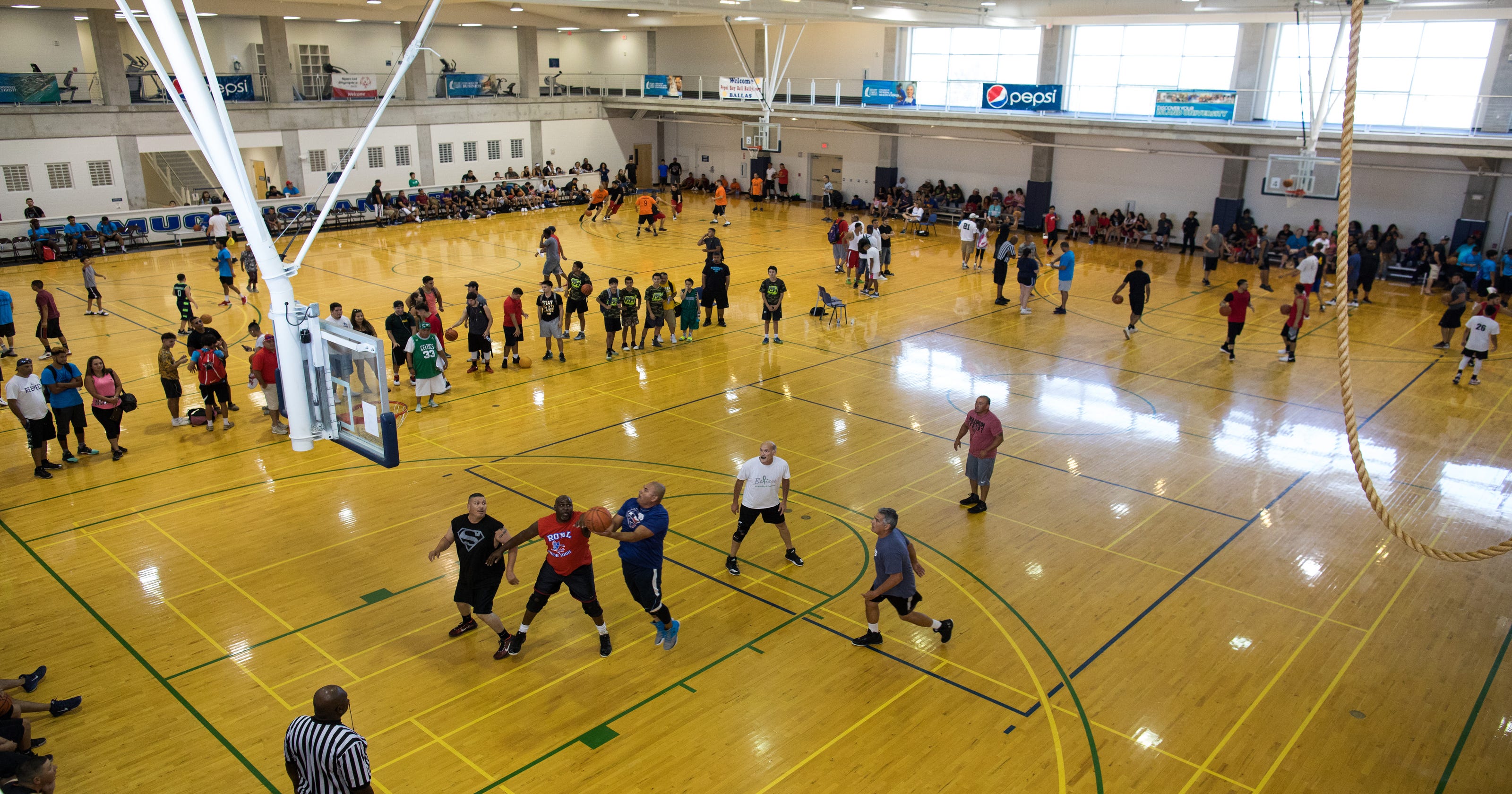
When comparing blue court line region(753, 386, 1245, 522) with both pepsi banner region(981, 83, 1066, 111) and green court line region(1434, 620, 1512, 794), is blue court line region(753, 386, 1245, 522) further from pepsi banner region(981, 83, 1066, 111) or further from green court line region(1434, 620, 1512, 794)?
pepsi banner region(981, 83, 1066, 111)

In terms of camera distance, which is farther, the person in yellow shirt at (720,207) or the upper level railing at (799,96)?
the person in yellow shirt at (720,207)

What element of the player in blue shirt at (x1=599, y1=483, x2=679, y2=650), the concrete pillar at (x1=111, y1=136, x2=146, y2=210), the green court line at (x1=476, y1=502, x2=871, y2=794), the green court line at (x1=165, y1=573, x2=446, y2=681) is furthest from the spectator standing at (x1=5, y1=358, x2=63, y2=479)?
the concrete pillar at (x1=111, y1=136, x2=146, y2=210)

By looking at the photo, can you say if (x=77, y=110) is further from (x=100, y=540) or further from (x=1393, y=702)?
(x=1393, y=702)

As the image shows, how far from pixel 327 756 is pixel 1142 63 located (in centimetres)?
3409

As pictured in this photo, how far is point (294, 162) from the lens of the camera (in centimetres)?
3450

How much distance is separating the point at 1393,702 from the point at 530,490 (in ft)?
30.2

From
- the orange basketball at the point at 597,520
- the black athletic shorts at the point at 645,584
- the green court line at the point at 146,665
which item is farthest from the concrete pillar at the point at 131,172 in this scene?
the black athletic shorts at the point at 645,584

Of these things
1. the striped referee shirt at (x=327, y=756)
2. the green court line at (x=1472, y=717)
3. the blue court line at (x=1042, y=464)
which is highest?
the striped referee shirt at (x=327, y=756)

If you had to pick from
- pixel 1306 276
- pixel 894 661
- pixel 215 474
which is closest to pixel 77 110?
pixel 215 474

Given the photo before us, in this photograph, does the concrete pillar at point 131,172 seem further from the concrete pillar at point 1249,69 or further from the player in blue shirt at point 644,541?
the concrete pillar at point 1249,69

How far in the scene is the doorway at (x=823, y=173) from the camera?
41.2 meters

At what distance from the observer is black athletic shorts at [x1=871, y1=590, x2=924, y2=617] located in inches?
336

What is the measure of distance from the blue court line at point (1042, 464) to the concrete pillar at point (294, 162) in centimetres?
2550

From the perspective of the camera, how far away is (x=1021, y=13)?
30.6 meters
